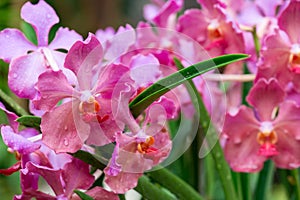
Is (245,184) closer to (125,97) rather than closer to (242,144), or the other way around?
(242,144)

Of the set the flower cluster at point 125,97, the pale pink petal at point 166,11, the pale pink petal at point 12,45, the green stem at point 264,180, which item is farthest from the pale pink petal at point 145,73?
the green stem at point 264,180

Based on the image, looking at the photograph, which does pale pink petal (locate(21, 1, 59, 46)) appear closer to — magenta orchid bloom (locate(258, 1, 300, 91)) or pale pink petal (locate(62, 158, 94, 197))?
pale pink petal (locate(62, 158, 94, 197))

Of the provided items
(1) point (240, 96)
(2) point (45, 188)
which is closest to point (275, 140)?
(1) point (240, 96)

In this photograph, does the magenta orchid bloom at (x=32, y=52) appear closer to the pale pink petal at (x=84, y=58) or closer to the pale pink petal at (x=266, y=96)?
the pale pink petal at (x=84, y=58)

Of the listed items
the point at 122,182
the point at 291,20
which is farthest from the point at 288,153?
the point at 122,182

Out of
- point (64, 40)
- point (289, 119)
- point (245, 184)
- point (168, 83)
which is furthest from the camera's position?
point (245, 184)

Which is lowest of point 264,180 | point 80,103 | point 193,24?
point 264,180
